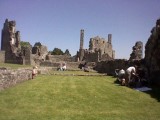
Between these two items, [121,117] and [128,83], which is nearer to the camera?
[121,117]

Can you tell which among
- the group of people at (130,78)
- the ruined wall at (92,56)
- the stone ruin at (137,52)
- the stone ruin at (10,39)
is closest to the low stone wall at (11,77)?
the group of people at (130,78)

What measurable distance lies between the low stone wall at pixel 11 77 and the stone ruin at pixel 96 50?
37.8 meters

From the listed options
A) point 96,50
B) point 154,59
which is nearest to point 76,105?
point 154,59

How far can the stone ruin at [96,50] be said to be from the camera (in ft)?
193

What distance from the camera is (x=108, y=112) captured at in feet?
33.7

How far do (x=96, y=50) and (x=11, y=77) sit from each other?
1760 inches

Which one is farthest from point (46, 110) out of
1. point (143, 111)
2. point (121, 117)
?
point (143, 111)

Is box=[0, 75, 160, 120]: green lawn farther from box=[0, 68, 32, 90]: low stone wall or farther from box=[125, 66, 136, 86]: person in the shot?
box=[125, 66, 136, 86]: person

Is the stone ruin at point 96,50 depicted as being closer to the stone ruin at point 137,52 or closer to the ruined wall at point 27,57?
the ruined wall at point 27,57

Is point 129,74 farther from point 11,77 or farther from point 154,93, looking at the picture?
point 11,77

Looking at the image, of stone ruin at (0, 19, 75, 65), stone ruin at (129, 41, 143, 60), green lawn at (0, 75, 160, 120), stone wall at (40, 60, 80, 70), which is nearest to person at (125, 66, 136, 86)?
green lawn at (0, 75, 160, 120)

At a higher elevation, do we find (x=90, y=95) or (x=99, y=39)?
(x=99, y=39)

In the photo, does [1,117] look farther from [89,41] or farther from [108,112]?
[89,41]

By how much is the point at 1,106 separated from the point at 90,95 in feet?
13.9
